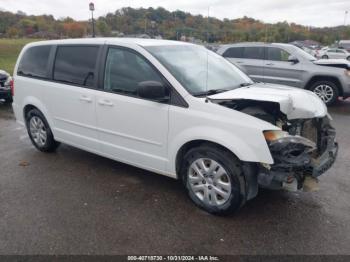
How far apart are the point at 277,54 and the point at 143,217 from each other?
730 centimetres

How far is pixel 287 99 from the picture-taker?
10.2 ft

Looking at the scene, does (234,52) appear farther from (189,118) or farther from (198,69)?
(189,118)

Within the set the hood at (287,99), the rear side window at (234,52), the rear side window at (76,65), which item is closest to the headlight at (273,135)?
the hood at (287,99)

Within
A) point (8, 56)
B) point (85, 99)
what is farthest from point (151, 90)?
point (8, 56)

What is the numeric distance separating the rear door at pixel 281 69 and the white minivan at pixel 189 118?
507 centimetres

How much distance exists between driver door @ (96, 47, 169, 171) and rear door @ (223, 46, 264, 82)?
19.3 ft

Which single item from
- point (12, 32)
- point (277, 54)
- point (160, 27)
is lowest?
point (277, 54)

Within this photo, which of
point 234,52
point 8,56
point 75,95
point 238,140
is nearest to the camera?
point 238,140

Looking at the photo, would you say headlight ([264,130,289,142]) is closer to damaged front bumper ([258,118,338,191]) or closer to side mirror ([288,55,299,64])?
damaged front bumper ([258,118,338,191])

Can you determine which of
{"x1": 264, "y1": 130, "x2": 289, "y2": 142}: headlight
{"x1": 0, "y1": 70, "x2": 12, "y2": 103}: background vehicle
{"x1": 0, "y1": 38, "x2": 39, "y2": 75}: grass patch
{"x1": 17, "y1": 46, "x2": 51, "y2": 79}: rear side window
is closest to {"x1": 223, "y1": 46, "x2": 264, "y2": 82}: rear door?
{"x1": 17, "y1": 46, "x2": 51, "y2": 79}: rear side window

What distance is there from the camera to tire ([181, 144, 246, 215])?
122 inches

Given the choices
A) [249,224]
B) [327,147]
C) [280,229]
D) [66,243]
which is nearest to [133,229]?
[66,243]

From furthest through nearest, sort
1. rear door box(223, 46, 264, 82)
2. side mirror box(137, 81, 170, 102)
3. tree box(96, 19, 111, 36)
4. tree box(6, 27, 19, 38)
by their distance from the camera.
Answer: tree box(6, 27, 19, 38), tree box(96, 19, 111, 36), rear door box(223, 46, 264, 82), side mirror box(137, 81, 170, 102)

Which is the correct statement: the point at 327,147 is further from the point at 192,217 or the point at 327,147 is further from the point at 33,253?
the point at 33,253
